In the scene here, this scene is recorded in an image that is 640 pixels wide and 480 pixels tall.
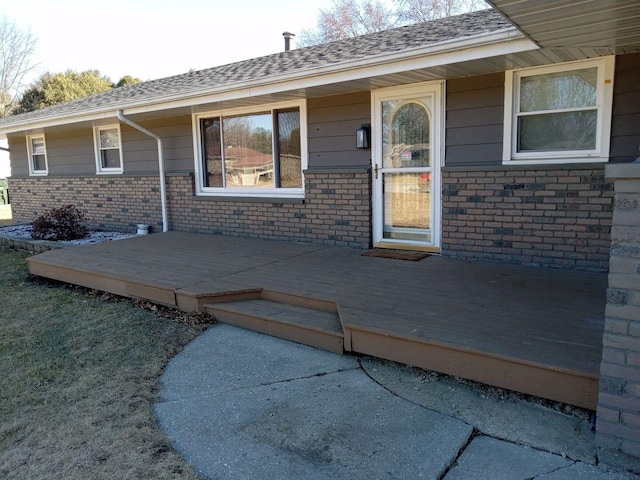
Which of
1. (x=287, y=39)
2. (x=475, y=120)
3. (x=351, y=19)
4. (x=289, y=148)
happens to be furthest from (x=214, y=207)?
(x=351, y=19)

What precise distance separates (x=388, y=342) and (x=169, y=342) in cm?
188

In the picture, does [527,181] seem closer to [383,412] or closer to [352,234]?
[352,234]

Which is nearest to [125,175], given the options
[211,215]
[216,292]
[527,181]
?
[211,215]

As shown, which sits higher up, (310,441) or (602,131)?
(602,131)

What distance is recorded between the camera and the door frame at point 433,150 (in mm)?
5590

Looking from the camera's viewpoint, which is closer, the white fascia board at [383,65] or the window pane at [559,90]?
the white fascia board at [383,65]

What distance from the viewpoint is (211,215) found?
8.07 metres

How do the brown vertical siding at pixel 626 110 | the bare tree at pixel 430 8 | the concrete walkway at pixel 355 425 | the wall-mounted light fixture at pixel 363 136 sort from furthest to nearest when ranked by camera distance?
1. the bare tree at pixel 430 8
2. the wall-mounted light fixture at pixel 363 136
3. the brown vertical siding at pixel 626 110
4. the concrete walkway at pixel 355 425

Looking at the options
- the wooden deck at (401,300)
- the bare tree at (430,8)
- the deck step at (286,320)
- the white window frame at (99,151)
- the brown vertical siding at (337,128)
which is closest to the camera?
the wooden deck at (401,300)

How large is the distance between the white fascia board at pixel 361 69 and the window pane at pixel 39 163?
4.64m

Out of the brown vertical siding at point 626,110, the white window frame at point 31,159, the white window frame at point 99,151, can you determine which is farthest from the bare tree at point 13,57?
the brown vertical siding at point 626,110

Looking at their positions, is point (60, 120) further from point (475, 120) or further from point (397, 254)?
point (475, 120)

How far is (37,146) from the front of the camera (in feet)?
37.3

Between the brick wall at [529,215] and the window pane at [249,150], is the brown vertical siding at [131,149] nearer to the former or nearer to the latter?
the window pane at [249,150]
